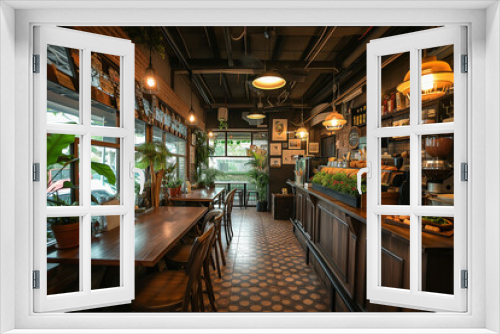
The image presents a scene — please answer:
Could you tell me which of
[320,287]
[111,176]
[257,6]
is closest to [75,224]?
[111,176]

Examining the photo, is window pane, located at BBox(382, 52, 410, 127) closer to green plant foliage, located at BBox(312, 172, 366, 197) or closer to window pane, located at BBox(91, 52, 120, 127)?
green plant foliage, located at BBox(312, 172, 366, 197)

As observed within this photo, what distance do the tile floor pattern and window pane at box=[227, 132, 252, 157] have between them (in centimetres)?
410

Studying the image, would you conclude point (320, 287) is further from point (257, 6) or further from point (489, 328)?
point (257, 6)

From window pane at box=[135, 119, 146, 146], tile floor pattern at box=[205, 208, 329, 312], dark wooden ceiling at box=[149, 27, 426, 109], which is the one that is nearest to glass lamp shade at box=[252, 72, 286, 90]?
dark wooden ceiling at box=[149, 27, 426, 109]

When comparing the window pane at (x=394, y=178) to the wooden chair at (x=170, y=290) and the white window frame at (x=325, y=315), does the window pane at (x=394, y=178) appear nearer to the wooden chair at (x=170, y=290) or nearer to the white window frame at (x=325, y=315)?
the white window frame at (x=325, y=315)

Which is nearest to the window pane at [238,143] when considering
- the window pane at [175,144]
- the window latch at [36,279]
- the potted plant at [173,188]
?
the window pane at [175,144]

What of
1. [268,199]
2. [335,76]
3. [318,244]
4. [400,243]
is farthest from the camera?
[268,199]

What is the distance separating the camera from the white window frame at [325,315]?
108cm

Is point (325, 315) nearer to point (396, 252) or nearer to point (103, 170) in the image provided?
point (396, 252)

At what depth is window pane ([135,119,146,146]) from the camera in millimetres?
3526

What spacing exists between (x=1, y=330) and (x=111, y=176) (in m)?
0.86

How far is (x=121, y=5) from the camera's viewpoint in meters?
1.13

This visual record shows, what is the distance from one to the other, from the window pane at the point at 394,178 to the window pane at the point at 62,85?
2.36 metres

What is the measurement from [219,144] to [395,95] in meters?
5.82
